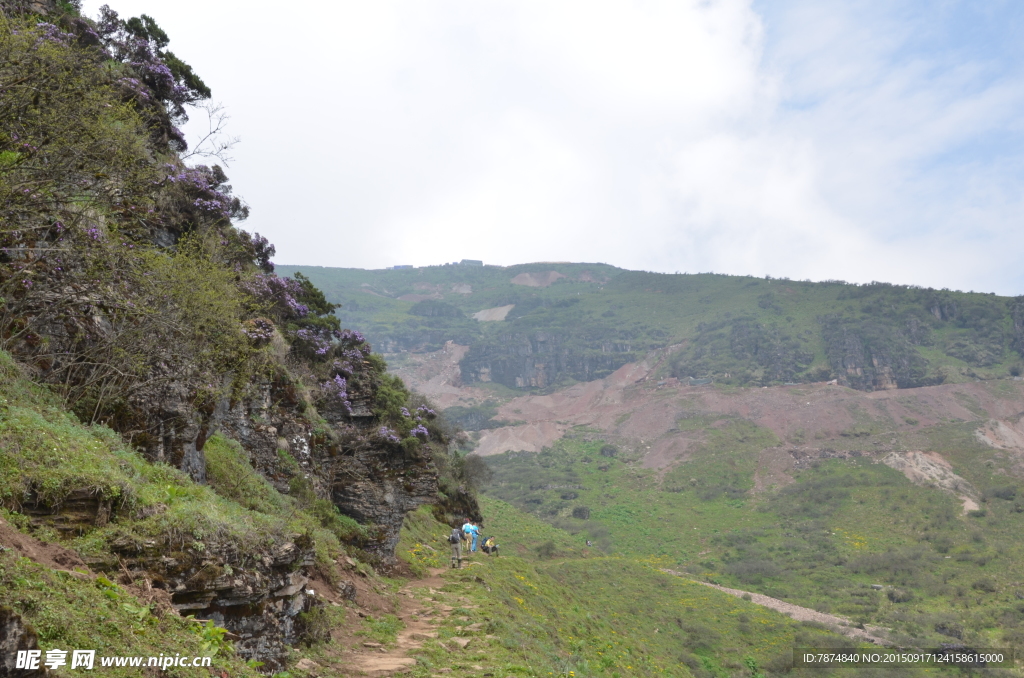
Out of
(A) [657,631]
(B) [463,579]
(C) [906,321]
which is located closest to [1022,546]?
(A) [657,631]

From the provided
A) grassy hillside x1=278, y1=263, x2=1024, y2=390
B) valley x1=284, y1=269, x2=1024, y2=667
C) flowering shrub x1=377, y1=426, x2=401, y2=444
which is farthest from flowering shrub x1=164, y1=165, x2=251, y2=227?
grassy hillside x1=278, y1=263, x2=1024, y2=390

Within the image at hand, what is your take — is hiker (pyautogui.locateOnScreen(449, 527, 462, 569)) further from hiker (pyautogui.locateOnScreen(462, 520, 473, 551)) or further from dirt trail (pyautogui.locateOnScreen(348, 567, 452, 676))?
dirt trail (pyautogui.locateOnScreen(348, 567, 452, 676))

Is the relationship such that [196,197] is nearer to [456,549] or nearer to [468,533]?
[456,549]

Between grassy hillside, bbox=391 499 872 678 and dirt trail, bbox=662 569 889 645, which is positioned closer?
grassy hillside, bbox=391 499 872 678

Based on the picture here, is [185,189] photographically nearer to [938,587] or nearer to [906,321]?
[938,587]

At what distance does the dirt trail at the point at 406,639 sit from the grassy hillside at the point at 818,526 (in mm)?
38249

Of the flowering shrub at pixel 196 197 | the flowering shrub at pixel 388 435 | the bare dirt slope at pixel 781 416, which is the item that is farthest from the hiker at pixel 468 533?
the bare dirt slope at pixel 781 416

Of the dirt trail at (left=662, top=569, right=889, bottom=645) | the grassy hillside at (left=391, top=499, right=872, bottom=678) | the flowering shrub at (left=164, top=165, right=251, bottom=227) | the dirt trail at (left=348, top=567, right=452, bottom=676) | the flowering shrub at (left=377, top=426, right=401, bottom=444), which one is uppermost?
the flowering shrub at (left=164, top=165, right=251, bottom=227)

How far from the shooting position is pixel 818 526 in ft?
237

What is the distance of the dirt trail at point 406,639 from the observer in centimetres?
945

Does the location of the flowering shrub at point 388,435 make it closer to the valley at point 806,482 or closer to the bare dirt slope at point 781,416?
the valley at point 806,482

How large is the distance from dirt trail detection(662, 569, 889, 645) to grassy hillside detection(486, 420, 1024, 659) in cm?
156

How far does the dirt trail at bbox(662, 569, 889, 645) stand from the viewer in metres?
38.7

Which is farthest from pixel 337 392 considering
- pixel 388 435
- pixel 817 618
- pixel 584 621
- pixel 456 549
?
pixel 817 618
